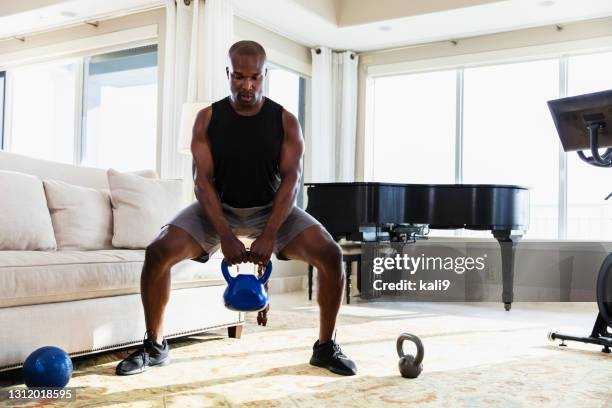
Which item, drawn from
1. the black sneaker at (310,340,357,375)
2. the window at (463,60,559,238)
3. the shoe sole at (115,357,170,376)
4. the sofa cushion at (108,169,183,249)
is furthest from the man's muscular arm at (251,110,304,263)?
the window at (463,60,559,238)

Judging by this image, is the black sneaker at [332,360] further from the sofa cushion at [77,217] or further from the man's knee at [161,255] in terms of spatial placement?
the sofa cushion at [77,217]

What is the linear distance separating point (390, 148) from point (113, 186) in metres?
3.87

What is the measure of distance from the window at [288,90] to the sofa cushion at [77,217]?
3184mm

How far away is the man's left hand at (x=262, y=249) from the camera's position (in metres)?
2.35

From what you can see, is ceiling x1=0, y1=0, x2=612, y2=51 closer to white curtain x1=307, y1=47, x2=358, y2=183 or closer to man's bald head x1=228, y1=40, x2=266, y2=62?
white curtain x1=307, y1=47, x2=358, y2=183

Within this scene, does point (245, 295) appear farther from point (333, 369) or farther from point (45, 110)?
point (45, 110)

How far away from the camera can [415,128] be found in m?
6.49

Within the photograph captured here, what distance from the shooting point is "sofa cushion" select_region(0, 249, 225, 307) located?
2215 mm

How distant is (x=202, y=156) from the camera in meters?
2.49

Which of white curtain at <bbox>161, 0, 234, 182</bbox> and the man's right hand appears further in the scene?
white curtain at <bbox>161, 0, 234, 182</bbox>

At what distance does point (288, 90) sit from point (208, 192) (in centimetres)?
418

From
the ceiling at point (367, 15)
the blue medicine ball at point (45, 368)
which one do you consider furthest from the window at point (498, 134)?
the blue medicine ball at point (45, 368)

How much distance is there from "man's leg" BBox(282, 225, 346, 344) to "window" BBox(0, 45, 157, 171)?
3.52 meters

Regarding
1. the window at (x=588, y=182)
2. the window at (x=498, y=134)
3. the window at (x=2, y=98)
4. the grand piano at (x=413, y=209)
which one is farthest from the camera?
the window at (x=2, y=98)
